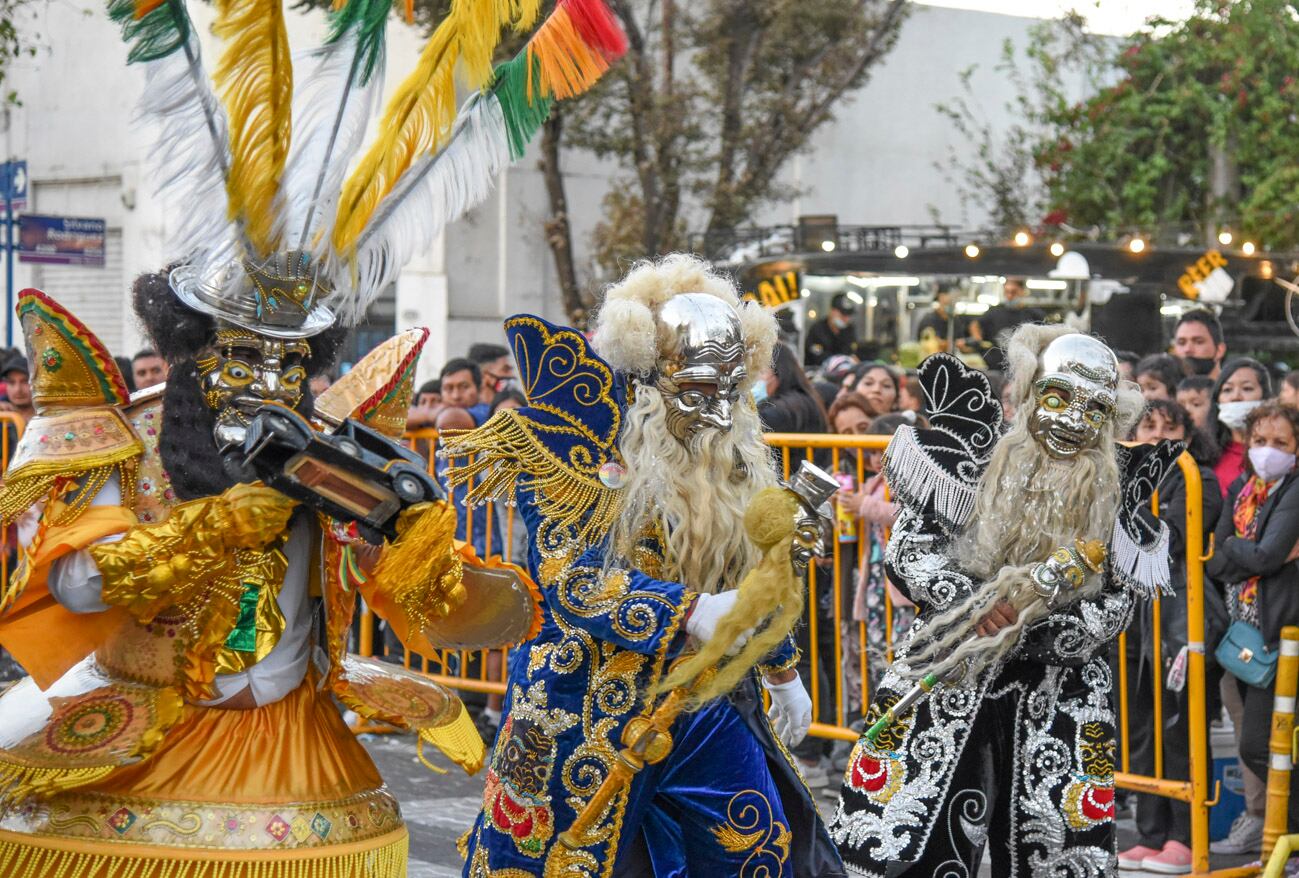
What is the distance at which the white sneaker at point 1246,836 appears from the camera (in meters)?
6.57

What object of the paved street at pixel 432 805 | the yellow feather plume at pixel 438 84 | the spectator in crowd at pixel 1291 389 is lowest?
the paved street at pixel 432 805

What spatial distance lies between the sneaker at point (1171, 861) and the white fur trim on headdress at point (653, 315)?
300cm

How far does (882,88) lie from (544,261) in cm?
719

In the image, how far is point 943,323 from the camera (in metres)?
14.5

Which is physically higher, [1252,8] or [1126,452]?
[1252,8]

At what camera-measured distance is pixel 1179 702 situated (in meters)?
6.40

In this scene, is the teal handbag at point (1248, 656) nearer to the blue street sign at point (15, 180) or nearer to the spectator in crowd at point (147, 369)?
the spectator in crowd at point (147, 369)

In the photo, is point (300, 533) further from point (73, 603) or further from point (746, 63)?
point (746, 63)

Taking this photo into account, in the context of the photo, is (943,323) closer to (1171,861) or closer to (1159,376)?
(1159,376)

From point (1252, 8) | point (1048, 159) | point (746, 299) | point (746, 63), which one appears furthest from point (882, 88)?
point (746, 299)

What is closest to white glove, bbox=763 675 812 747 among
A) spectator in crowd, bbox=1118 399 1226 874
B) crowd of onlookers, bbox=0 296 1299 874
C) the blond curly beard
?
the blond curly beard

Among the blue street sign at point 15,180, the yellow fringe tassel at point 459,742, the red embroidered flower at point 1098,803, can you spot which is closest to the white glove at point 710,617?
the yellow fringe tassel at point 459,742

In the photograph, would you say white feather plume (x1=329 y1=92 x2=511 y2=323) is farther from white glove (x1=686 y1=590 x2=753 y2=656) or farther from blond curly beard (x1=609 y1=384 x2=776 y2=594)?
white glove (x1=686 y1=590 x2=753 y2=656)

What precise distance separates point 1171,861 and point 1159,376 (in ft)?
7.24
